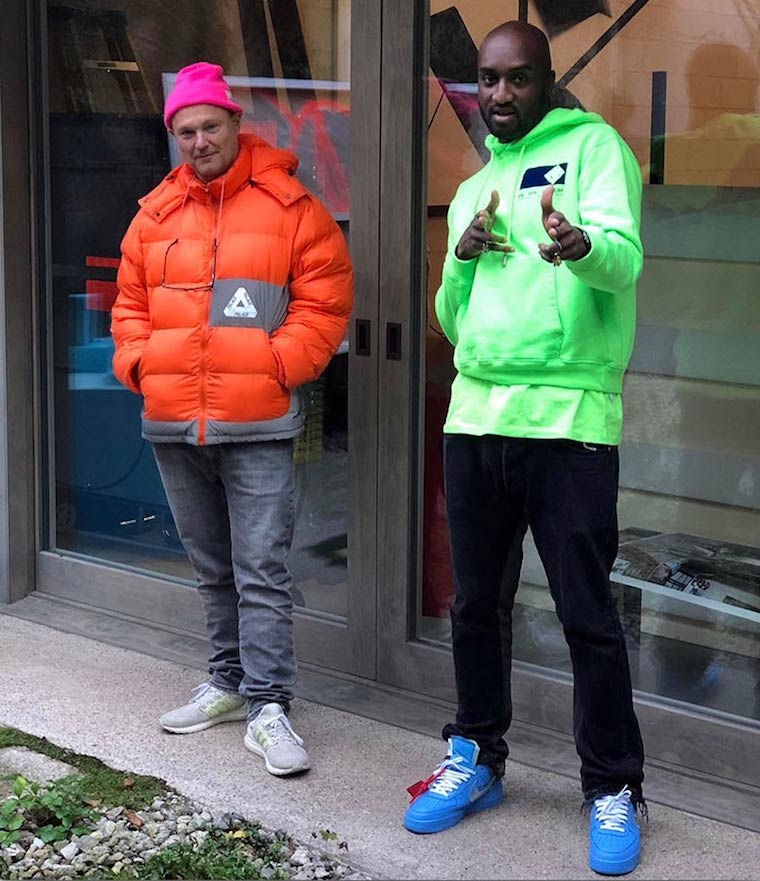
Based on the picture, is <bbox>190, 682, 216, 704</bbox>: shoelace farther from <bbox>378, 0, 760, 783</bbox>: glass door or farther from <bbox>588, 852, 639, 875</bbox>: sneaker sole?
<bbox>588, 852, 639, 875</bbox>: sneaker sole

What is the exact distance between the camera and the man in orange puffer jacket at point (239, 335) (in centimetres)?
407

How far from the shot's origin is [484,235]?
3354mm

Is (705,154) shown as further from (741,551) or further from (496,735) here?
(496,735)

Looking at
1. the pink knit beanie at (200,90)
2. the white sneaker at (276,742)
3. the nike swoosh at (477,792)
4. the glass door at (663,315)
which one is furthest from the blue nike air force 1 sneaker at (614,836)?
the pink knit beanie at (200,90)

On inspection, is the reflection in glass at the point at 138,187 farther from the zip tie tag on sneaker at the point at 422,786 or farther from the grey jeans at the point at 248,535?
the zip tie tag on sneaker at the point at 422,786

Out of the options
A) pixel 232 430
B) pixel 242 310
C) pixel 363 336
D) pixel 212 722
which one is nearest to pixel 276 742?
pixel 212 722

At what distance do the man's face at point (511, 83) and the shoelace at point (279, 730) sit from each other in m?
1.81

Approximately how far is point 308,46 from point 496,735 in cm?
239

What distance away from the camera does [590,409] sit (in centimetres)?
338

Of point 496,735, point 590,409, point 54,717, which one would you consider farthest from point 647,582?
point 54,717

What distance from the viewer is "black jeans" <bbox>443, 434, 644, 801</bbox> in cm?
341

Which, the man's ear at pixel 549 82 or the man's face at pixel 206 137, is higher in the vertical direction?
the man's ear at pixel 549 82

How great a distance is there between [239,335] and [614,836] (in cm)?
167

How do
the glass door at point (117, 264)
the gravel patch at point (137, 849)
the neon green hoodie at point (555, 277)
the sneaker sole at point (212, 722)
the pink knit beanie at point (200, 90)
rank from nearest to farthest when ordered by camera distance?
the neon green hoodie at point (555, 277) → the gravel patch at point (137, 849) → the pink knit beanie at point (200, 90) → the sneaker sole at point (212, 722) → the glass door at point (117, 264)
